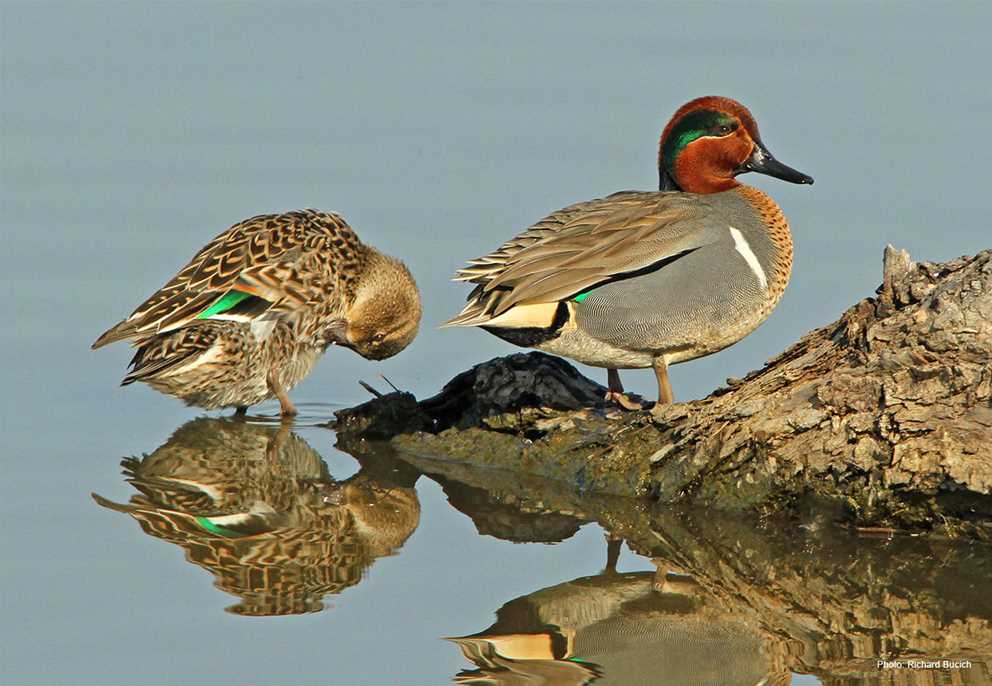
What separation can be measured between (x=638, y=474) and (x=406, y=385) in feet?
8.19

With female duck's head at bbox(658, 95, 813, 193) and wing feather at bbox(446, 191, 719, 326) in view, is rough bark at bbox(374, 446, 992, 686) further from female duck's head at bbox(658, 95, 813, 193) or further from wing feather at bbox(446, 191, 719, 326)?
female duck's head at bbox(658, 95, 813, 193)

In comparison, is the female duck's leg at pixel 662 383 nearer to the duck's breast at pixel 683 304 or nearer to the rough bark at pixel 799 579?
the duck's breast at pixel 683 304

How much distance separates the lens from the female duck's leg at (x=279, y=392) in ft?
27.9

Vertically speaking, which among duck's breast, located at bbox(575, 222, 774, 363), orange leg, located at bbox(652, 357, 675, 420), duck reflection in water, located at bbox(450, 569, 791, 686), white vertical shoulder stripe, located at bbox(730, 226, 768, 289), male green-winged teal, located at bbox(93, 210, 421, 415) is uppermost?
male green-winged teal, located at bbox(93, 210, 421, 415)

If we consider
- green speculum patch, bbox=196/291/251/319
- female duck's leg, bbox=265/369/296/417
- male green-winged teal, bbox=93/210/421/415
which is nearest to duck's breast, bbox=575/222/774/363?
female duck's leg, bbox=265/369/296/417

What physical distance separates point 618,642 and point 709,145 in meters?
3.43

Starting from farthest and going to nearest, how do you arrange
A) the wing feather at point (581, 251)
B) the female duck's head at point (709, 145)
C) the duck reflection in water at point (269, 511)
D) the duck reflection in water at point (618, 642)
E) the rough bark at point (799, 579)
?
the female duck's head at point (709, 145), the wing feather at point (581, 251), the duck reflection in water at point (269, 511), the rough bark at point (799, 579), the duck reflection in water at point (618, 642)

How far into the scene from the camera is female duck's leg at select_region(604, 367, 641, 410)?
7.46 m

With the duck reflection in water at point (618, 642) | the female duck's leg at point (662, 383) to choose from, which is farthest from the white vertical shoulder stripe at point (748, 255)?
the duck reflection in water at point (618, 642)

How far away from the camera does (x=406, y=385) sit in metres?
9.04

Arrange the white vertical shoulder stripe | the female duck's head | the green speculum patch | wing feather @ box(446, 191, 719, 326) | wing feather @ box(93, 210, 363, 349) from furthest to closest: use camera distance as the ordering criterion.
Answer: the green speculum patch, wing feather @ box(93, 210, 363, 349), the female duck's head, the white vertical shoulder stripe, wing feather @ box(446, 191, 719, 326)

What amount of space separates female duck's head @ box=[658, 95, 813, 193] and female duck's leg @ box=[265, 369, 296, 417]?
2.42 meters

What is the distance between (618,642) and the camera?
5293 millimetres

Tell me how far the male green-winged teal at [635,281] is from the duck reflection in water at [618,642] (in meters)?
1.62
